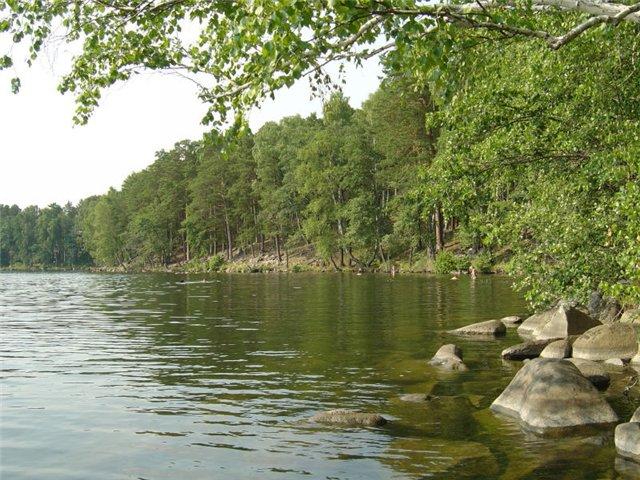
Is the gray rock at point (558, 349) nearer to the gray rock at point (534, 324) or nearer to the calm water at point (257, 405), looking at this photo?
the calm water at point (257, 405)

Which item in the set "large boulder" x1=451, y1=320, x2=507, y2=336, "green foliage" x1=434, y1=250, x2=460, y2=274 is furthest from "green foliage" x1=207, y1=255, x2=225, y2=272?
"large boulder" x1=451, y1=320, x2=507, y2=336

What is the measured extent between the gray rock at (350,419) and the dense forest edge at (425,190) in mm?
4615

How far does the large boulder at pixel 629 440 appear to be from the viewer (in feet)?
30.5

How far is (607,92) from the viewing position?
41.1 feet

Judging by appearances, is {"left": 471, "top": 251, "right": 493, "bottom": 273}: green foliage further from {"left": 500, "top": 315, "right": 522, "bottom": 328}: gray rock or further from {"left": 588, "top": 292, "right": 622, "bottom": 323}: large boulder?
{"left": 588, "top": 292, "right": 622, "bottom": 323}: large boulder

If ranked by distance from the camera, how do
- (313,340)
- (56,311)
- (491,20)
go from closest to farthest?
(491,20) < (313,340) < (56,311)

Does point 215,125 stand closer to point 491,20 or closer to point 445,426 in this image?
point 491,20

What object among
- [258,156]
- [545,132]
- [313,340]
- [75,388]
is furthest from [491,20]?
[258,156]

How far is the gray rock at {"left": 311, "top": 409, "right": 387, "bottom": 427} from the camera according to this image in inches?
438

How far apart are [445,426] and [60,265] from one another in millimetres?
183082

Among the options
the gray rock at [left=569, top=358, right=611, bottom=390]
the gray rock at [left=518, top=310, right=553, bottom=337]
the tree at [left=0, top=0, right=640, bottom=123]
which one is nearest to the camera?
the tree at [left=0, top=0, right=640, bottom=123]

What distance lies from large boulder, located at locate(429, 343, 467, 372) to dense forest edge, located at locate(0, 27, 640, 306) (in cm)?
278

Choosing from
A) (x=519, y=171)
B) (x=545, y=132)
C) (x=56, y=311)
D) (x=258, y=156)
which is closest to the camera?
(x=545, y=132)

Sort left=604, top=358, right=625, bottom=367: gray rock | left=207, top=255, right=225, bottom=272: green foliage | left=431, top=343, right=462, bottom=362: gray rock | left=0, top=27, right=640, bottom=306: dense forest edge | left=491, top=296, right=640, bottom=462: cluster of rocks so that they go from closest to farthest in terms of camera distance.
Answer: left=491, top=296, right=640, bottom=462: cluster of rocks, left=0, top=27, right=640, bottom=306: dense forest edge, left=604, top=358, right=625, bottom=367: gray rock, left=431, top=343, right=462, bottom=362: gray rock, left=207, top=255, right=225, bottom=272: green foliage
